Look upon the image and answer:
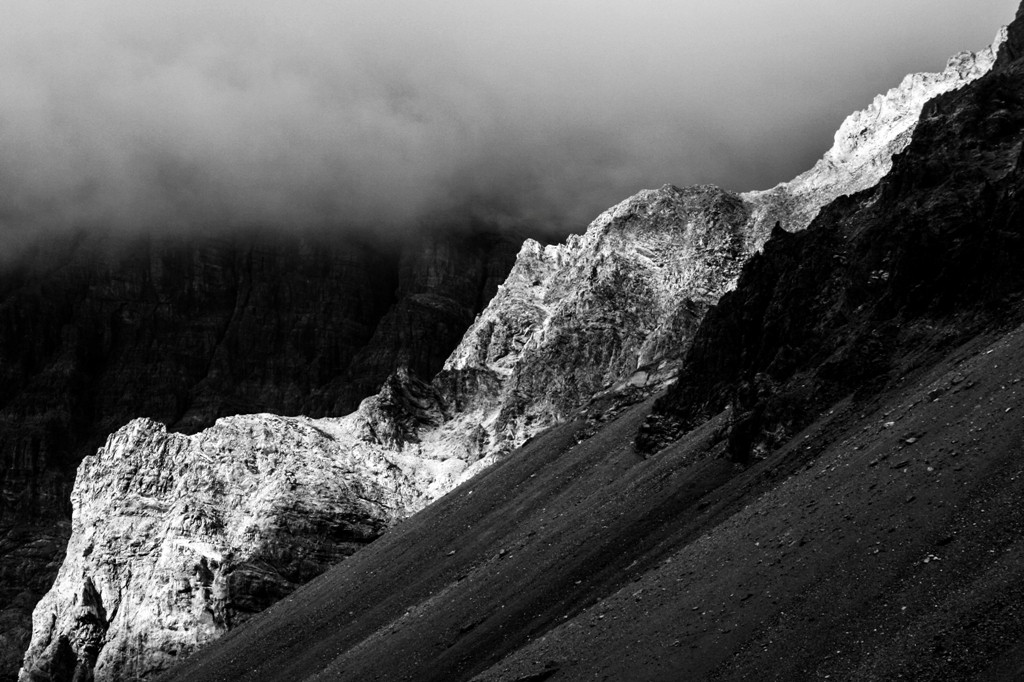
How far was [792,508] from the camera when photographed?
6762 cm

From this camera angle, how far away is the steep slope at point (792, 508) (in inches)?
1997

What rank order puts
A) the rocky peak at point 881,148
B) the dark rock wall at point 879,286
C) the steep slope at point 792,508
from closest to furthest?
the steep slope at point 792,508, the dark rock wall at point 879,286, the rocky peak at point 881,148

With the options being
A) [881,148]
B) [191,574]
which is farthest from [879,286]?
[191,574]

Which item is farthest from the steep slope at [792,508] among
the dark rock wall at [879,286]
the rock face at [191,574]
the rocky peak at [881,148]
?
the rocky peak at [881,148]

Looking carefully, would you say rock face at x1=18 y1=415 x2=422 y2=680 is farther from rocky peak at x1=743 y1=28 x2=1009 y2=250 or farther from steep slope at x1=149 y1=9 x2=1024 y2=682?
rocky peak at x1=743 y1=28 x2=1009 y2=250

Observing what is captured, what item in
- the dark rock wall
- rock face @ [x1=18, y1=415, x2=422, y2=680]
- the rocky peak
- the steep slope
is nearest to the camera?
the steep slope

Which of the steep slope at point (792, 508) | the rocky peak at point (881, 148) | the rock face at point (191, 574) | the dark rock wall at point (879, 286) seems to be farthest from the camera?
the rocky peak at point (881, 148)

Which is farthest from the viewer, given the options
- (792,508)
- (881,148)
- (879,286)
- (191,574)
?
(881,148)

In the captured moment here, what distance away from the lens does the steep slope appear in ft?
166

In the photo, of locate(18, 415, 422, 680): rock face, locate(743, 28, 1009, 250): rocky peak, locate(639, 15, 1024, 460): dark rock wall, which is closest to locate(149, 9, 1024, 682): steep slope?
locate(639, 15, 1024, 460): dark rock wall

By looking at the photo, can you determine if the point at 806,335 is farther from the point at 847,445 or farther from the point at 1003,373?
the point at 1003,373

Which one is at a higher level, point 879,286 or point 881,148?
point 881,148

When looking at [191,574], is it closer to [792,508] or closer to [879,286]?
[879,286]

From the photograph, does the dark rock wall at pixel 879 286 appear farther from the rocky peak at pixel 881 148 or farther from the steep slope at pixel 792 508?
the rocky peak at pixel 881 148
